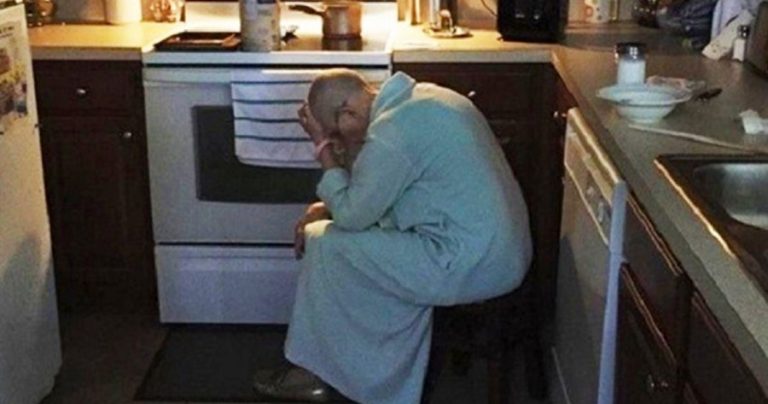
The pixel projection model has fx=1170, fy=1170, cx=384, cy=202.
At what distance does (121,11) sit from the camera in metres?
3.78

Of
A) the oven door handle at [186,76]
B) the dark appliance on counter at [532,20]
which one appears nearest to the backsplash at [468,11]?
the dark appliance on counter at [532,20]

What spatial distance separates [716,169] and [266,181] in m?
1.65

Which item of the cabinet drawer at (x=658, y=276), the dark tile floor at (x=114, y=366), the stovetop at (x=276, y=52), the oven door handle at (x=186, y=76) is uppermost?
the stovetop at (x=276, y=52)

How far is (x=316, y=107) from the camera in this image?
271 cm

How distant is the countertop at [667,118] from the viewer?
147 cm

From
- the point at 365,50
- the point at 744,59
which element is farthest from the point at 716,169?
the point at 365,50

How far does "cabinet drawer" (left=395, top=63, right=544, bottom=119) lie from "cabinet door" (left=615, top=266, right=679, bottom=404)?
126 cm

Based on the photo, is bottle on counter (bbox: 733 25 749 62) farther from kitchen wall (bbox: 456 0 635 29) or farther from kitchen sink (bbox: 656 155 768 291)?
kitchen sink (bbox: 656 155 768 291)

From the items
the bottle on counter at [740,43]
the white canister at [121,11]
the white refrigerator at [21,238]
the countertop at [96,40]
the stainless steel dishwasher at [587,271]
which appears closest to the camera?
the stainless steel dishwasher at [587,271]

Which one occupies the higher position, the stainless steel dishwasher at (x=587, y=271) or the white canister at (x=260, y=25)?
the white canister at (x=260, y=25)

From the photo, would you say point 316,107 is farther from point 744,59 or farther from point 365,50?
point 744,59

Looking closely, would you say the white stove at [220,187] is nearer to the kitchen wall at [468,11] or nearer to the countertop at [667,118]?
the countertop at [667,118]

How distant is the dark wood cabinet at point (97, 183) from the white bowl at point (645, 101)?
4.96 ft

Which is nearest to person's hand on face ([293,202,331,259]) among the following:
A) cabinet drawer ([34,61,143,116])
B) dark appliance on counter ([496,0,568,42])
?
cabinet drawer ([34,61,143,116])
